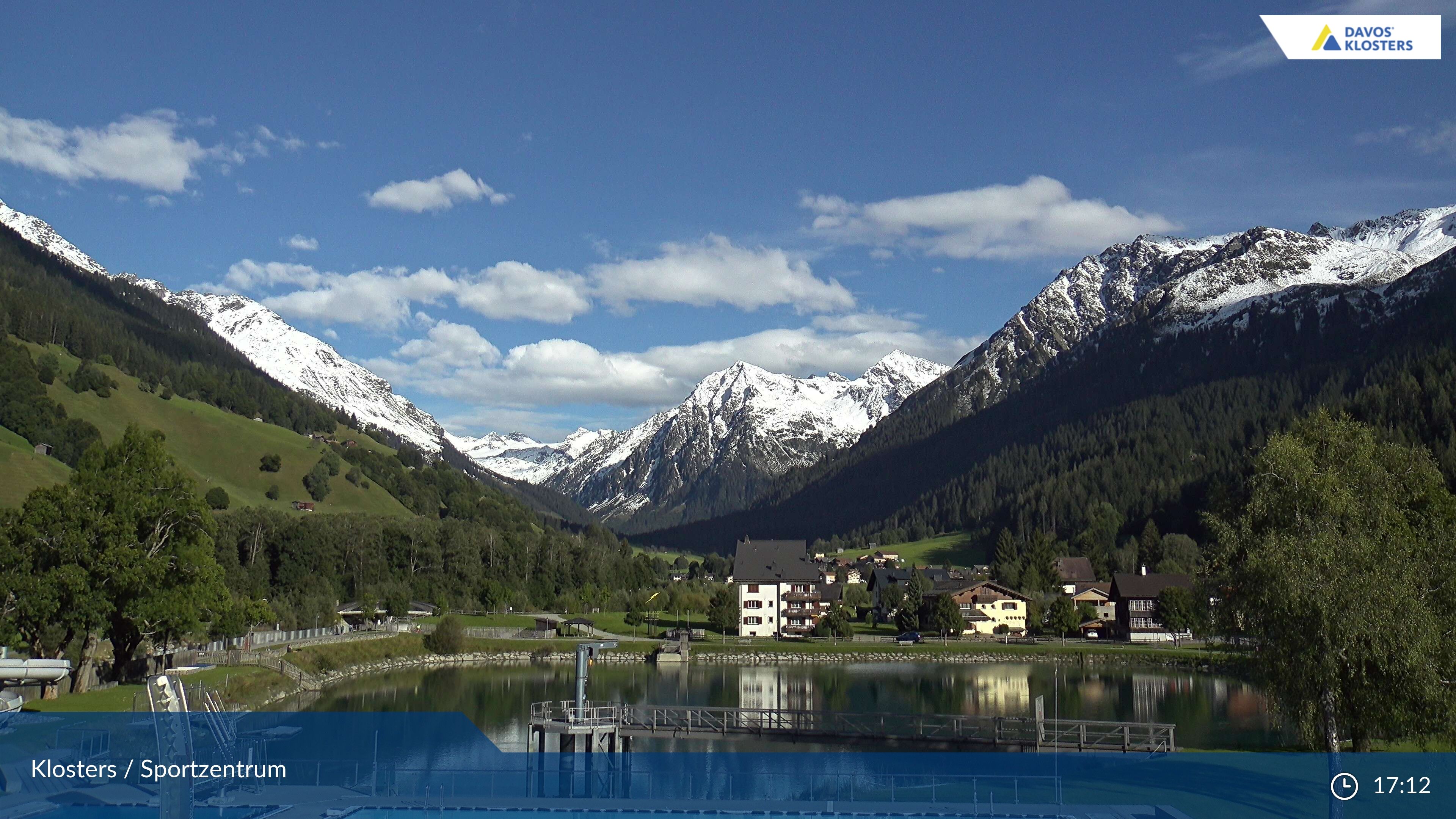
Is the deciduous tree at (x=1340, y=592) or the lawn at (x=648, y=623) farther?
the lawn at (x=648, y=623)

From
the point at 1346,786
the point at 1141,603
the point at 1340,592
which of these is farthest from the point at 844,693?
the point at 1141,603

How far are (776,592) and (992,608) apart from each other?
2500cm

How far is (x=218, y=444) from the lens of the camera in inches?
6806

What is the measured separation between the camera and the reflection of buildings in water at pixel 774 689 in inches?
2726

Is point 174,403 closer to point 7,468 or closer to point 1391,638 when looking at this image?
point 7,468

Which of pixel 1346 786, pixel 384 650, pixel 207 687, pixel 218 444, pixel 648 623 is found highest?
pixel 218 444

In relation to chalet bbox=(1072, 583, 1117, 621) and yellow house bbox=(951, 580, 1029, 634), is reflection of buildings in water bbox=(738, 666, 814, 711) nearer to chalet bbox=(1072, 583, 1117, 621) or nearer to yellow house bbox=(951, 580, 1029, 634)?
yellow house bbox=(951, 580, 1029, 634)

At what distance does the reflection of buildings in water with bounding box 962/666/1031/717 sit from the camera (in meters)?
65.2

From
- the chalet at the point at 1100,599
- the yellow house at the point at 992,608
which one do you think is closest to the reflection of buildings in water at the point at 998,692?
the yellow house at the point at 992,608

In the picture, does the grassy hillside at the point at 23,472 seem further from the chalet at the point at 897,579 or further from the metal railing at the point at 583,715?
the chalet at the point at 897,579

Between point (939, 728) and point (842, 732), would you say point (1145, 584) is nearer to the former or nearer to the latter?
point (939, 728)

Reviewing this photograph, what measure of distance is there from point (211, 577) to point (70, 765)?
22.6m

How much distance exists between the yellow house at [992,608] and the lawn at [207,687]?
7791 cm
